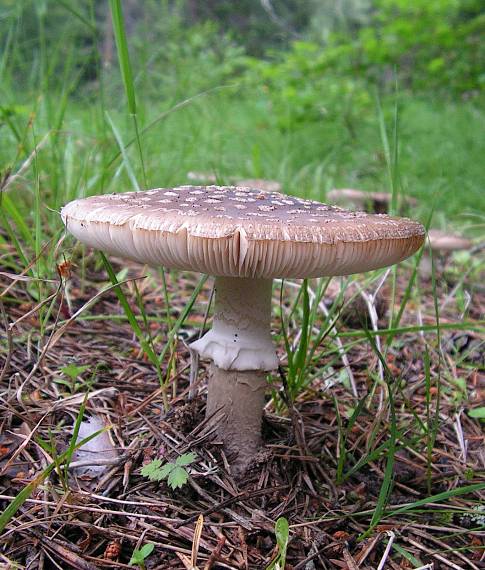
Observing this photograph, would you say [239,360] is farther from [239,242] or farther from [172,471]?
[239,242]

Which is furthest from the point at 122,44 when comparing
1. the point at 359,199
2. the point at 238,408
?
the point at 359,199

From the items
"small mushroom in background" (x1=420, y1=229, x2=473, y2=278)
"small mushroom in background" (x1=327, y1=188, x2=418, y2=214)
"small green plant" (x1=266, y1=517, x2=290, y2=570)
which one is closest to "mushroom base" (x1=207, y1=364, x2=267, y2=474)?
"small green plant" (x1=266, y1=517, x2=290, y2=570)

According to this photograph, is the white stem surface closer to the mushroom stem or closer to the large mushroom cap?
the mushroom stem

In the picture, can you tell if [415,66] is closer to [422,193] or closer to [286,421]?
[422,193]

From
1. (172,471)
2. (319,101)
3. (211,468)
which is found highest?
(319,101)

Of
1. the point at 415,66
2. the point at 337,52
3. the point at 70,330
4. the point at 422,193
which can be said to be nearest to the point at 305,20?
the point at 415,66

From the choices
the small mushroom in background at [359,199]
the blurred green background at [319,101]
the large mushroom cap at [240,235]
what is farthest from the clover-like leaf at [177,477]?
the small mushroom in background at [359,199]
